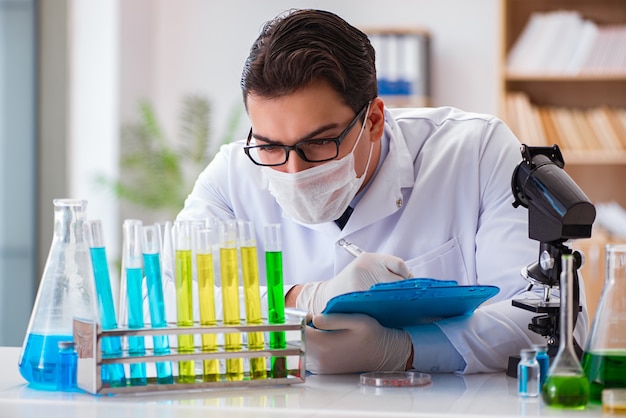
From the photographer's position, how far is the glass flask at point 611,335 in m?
1.12

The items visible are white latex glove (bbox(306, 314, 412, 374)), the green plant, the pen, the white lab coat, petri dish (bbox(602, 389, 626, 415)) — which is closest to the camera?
petri dish (bbox(602, 389, 626, 415))

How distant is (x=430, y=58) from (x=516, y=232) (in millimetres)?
3132

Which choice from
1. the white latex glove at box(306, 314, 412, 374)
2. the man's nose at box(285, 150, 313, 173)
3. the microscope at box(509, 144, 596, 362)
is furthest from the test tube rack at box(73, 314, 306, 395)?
the man's nose at box(285, 150, 313, 173)

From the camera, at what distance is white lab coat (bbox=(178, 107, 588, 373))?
1872mm

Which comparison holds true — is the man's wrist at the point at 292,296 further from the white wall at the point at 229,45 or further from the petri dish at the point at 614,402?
the white wall at the point at 229,45

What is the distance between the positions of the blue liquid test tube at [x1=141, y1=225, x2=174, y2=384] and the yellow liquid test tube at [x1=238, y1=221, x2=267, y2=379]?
112 mm

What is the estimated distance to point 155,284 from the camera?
1232mm

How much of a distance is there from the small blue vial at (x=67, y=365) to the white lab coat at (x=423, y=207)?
63 cm

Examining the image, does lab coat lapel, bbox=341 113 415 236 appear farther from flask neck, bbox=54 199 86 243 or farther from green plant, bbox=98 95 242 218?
green plant, bbox=98 95 242 218

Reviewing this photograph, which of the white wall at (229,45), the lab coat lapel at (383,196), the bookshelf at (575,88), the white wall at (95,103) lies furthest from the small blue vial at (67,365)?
the white wall at (229,45)

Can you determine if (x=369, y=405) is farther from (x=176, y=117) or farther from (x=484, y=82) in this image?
(x=176, y=117)

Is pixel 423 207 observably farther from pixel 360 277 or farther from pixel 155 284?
pixel 155 284

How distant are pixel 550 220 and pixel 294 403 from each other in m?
0.42

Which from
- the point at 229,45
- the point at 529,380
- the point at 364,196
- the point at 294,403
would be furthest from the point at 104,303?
the point at 229,45
